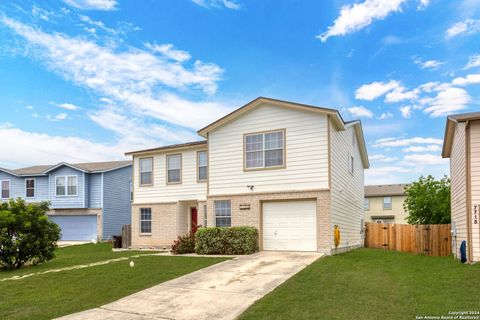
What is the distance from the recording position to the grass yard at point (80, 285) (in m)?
9.01

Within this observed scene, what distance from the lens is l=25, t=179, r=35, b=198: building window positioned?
31.8m

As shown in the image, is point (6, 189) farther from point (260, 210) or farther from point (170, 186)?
point (260, 210)

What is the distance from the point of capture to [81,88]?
2000 centimetres

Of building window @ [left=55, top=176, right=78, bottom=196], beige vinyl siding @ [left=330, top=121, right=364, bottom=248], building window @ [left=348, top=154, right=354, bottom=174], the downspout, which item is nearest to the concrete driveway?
beige vinyl siding @ [left=330, top=121, right=364, bottom=248]

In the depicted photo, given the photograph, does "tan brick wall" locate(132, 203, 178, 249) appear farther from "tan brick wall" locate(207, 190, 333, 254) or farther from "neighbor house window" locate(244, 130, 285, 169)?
"neighbor house window" locate(244, 130, 285, 169)

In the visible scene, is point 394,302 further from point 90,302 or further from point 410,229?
point 410,229

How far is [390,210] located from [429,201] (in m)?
14.6

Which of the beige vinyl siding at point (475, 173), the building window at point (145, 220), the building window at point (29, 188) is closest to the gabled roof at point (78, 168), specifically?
the building window at point (29, 188)

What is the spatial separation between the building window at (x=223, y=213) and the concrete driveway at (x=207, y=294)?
4.34 metres

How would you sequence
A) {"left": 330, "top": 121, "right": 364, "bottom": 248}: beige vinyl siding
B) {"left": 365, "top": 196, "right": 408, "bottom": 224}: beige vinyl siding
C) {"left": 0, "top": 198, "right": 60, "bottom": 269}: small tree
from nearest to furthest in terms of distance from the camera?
1. {"left": 0, "top": 198, "right": 60, "bottom": 269}: small tree
2. {"left": 330, "top": 121, "right": 364, "bottom": 248}: beige vinyl siding
3. {"left": 365, "top": 196, "right": 408, "bottom": 224}: beige vinyl siding

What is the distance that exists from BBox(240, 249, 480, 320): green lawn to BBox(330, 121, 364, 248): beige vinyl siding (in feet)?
14.5

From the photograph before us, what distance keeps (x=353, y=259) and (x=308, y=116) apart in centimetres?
574

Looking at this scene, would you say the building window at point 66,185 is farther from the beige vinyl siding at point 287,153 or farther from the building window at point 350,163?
the building window at point 350,163

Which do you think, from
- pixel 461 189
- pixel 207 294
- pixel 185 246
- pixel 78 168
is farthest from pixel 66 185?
pixel 461 189
